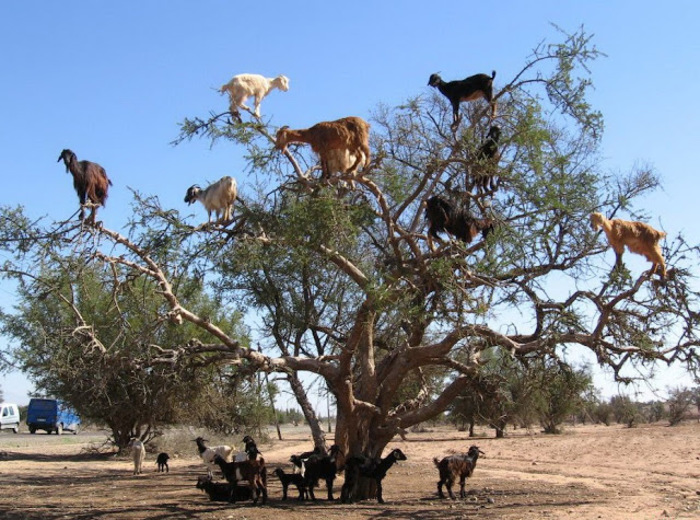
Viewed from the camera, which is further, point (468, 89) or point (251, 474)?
point (251, 474)

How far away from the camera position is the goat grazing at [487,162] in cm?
862

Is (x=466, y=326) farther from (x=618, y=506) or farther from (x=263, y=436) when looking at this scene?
(x=263, y=436)

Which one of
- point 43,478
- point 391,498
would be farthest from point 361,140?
point 43,478

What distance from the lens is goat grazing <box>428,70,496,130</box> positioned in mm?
8952

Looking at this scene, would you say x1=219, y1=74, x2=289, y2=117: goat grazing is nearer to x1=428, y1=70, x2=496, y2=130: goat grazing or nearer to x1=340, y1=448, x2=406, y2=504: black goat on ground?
x1=428, y1=70, x2=496, y2=130: goat grazing

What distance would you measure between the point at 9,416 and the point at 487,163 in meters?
40.3

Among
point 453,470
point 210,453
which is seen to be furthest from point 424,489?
point 210,453

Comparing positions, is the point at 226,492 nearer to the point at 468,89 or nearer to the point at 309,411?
the point at 309,411

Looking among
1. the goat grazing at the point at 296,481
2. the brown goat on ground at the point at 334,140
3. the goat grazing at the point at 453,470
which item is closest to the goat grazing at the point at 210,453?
the goat grazing at the point at 296,481

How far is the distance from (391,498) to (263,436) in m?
16.7

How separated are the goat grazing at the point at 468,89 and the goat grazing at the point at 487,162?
0.94ft

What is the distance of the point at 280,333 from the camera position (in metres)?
16.2

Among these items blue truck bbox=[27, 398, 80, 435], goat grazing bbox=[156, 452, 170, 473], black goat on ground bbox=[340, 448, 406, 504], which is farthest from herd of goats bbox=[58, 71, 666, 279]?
blue truck bbox=[27, 398, 80, 435]

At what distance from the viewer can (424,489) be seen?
515 inches
